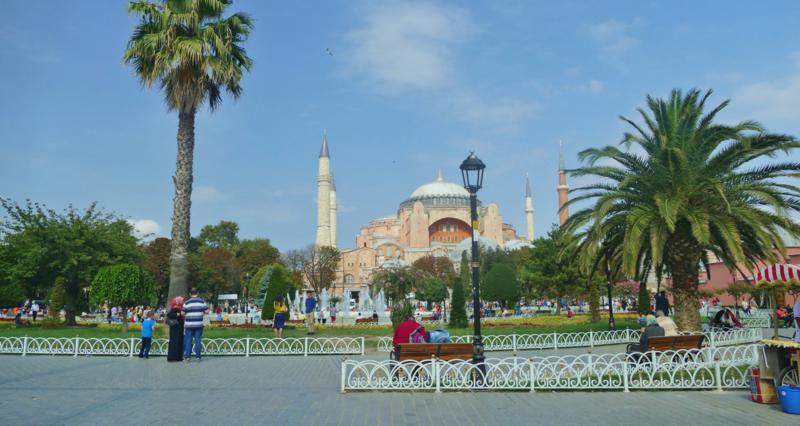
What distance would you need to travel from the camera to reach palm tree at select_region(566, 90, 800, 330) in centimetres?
1070

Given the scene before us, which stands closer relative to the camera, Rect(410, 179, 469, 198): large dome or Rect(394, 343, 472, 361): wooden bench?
Rect(394, 343, 472, 361): wooden bench

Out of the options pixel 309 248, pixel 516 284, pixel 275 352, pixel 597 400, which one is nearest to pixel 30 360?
pixel 275 352

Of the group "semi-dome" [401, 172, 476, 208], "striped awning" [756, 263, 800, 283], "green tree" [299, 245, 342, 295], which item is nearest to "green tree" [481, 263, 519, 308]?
"green tree" [299, 245, 342, 295]

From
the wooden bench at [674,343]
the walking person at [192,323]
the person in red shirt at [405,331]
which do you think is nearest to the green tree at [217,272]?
the walking person at [192,323]

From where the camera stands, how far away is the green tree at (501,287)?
121ft

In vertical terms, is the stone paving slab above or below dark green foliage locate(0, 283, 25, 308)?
below

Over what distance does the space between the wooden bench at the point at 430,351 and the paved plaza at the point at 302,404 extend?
0.71 metres

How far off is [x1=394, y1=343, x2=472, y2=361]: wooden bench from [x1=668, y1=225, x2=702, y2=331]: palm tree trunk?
6434mm

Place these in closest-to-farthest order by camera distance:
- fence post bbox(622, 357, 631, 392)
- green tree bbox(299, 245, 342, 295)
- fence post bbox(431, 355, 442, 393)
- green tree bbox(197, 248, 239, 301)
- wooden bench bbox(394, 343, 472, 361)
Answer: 1. fence post bbox(622, 357, 631, 392)
2. fence post bbox(431, 355, 442, 393)
3. wooden bench bbox(394, 343, 472, 361)
4. green tree bbox(197, 248, 239, 301)
5. green tree bbox(299, 245, 342, 295)

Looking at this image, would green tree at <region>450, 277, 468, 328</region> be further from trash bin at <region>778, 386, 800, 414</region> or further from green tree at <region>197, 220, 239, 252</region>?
green tree at <region>197, 220, 239, 252</region>

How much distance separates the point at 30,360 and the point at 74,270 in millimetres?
11618

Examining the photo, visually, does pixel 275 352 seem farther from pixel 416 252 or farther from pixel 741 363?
pixel 416 252

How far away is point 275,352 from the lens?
11.9m

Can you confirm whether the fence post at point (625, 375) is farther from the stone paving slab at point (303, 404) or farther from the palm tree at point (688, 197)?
the palm tree at point (688, 197)
